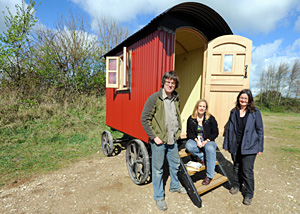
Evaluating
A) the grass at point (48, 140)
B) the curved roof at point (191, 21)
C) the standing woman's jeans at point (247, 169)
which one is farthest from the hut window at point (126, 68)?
the standing woman's jeans at point (247, 169)

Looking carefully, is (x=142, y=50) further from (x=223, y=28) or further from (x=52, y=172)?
(x=52, y=172)

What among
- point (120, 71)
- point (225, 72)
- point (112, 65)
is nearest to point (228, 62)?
point (225, 72)

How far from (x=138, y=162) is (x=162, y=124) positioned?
4.05ft

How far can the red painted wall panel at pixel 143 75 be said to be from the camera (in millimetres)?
3262

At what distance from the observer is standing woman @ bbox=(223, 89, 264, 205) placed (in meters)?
2.54

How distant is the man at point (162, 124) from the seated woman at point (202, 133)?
22.6 inches

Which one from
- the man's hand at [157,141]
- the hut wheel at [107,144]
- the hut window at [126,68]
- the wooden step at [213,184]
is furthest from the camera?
the hut wheel at [107,144]

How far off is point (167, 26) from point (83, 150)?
4.35 metres

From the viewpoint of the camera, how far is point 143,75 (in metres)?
3.64

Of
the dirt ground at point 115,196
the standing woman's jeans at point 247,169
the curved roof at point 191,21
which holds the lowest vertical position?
the dirt ground at point 115,196

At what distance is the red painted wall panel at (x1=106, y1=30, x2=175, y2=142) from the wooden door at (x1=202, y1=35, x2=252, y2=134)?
1.08 meters

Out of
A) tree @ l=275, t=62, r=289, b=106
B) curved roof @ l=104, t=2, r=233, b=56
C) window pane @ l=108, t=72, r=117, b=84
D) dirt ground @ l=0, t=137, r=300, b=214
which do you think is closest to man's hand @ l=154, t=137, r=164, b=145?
dirt ground @ l=0, t=137, r=300, b=214

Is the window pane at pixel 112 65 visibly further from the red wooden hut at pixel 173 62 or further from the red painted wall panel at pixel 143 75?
the red painted wall panel at pixel 143 75

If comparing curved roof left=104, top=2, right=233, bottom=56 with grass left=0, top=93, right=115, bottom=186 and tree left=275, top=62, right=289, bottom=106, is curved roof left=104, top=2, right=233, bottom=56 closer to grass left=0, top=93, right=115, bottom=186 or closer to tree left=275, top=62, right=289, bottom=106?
grass left=0, top=93, right=115, bottom=186
